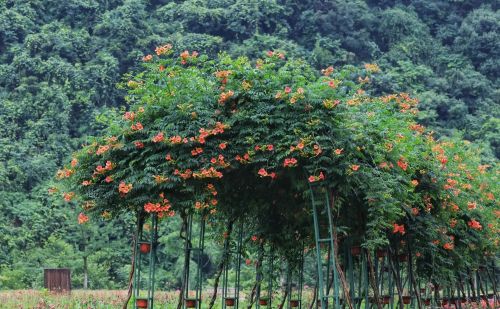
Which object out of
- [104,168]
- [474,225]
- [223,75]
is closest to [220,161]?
[223,75]

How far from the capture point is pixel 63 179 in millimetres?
9469

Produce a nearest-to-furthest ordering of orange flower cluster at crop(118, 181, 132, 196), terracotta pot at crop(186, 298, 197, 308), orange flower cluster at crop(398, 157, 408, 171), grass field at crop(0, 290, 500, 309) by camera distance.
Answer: orange flower cluster at crop(118, 181, 132, 196), orange flower cluster at crop(398, 157, 408, 171), terracotta pot at crop(186, 298, 197, 308), grass field at crop(0, 290, 500, 309)

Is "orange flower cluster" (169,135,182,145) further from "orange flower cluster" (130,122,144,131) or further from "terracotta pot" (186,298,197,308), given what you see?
"terracotta pot" (186,298,197,308)

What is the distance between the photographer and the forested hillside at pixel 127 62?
30188 millimetres

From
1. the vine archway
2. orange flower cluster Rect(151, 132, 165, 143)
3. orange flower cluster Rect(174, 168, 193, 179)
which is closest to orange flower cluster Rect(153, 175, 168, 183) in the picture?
the vine archway

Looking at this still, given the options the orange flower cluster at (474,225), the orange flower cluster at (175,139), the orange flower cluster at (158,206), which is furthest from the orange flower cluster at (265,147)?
the orange flower cluster at (474,225)

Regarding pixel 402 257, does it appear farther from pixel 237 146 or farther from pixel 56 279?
pixel 56 279

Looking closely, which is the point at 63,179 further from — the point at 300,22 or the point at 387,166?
the point at 300,22

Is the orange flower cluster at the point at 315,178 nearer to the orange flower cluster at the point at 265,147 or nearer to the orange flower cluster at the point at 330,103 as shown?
the orange flower cluster at the point at 265,147

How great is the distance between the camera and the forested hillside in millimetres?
30188

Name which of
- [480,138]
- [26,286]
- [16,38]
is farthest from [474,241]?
[16,38]

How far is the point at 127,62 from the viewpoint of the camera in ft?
134

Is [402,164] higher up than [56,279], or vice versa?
[402,164]

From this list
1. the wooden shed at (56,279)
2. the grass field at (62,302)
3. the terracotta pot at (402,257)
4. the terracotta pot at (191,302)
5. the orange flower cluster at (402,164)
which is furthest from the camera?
the wooden shed at (56,279)
